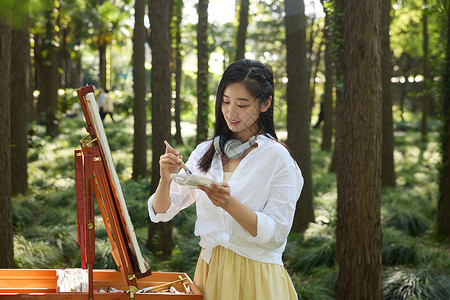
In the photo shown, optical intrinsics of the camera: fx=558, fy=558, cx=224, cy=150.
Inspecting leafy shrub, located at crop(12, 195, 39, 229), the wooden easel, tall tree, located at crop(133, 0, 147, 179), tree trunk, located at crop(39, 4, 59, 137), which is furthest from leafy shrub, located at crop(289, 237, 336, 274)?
tree trunk, located at crop(39, 4, 59, 137)

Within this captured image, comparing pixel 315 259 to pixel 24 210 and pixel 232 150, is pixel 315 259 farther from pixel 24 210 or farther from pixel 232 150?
pixel 232 150

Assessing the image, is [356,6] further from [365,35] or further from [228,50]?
[228,50]

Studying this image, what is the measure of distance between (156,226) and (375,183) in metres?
3.70

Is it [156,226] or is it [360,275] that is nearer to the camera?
[360,275]

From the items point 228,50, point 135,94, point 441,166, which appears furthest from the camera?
point 228,50

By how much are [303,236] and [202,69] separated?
4769 mm

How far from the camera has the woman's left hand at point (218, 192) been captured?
2.16m

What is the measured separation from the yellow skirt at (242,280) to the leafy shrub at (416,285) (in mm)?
4067

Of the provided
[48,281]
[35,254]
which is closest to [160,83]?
[35,254]

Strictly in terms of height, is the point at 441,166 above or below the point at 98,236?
above

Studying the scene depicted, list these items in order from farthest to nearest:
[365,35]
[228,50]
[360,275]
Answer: [228,50]
[360,275]
[365,35]

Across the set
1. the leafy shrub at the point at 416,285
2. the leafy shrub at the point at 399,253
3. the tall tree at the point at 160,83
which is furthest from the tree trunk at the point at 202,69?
the leafy shrub at the point at 416,285

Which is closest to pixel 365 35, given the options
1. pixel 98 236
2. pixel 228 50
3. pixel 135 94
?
pixel 98 236

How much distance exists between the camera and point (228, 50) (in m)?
27.9
